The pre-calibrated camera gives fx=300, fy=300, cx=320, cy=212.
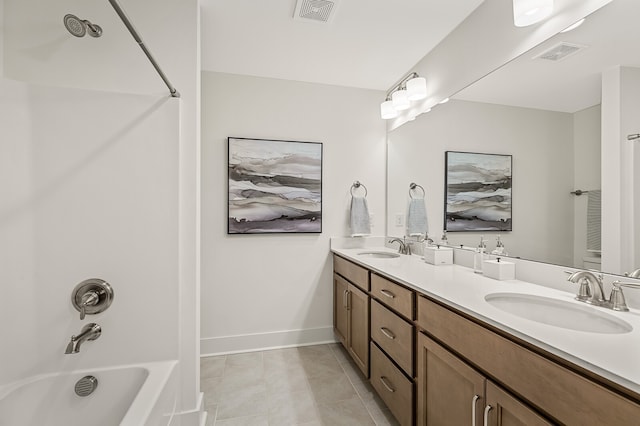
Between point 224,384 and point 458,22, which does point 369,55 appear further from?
point 224,384

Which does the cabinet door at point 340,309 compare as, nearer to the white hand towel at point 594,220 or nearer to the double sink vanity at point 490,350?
the double sink vanity at point 490,350

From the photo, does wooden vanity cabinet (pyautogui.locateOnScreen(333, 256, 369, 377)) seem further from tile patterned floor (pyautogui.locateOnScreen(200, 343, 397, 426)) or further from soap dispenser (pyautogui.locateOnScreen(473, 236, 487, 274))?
soap dispenser (pyautogui.locateOnScreen(473, 236, 487, 274))

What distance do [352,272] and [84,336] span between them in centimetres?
161

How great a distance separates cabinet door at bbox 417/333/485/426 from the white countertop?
214 millimetres

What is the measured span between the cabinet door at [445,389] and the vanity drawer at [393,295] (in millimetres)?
147

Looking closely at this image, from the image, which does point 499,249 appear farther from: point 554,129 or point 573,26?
point 573,26

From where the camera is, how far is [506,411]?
2.96ft

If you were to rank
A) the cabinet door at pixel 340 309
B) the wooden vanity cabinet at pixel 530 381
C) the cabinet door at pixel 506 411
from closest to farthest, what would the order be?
the wooden vanity cabinet at pixel 530 381, the cabinet door at pixel 506 411, the cabinet door at pixel 340 309

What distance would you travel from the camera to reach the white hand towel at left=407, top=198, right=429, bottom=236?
2413 millimetres

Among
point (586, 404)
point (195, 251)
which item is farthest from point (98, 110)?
point (586, 404)

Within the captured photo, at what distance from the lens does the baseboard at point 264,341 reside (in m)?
2.54

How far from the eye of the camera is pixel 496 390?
94 cm

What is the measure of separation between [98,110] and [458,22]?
2174mm

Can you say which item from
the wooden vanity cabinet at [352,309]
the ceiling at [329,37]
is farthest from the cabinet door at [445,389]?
the ceiling at [329,37]
